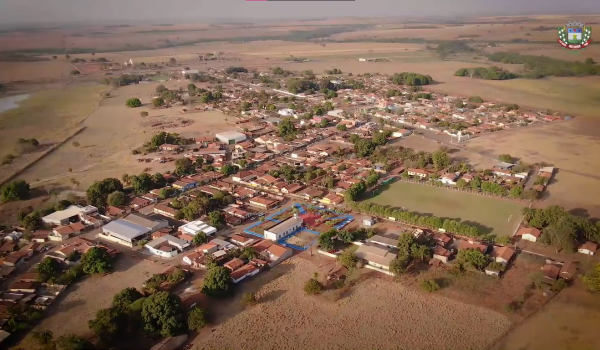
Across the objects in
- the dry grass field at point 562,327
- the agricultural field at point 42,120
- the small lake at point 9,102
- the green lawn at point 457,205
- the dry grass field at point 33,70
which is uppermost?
the dry grass field at point 33,70

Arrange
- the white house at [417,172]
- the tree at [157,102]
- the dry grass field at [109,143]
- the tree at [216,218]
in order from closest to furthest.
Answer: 1. the tree at [216,218]
2. the white house at [417,172]
3. the dry grass field at [109,143]
4. the tree at [157,102]

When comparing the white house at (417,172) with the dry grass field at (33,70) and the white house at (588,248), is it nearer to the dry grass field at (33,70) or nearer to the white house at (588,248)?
the white house at (588,248)

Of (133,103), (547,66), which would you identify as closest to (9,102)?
(133,103)

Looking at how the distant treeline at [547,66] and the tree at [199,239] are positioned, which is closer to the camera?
the tree at [199,239]

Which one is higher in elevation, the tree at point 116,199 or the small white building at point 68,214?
the tree at point 116,199

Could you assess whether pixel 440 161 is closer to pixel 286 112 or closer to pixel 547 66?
pixel 286 112

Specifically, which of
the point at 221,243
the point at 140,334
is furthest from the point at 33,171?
the point at 140,334

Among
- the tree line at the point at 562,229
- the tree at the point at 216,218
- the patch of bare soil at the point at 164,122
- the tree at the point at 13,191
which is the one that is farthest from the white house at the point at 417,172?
the tree at the point at 13,191
